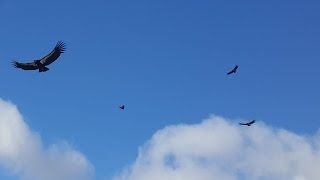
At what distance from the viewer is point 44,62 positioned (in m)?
44.7

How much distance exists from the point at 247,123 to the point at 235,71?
8.05 meters

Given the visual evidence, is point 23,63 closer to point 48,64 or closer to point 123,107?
point 48,64

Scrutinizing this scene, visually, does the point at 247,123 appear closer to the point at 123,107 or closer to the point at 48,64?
the point at 123,107

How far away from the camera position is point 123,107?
67.2 metres

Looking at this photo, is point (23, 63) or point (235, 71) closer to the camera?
point (23, 63)

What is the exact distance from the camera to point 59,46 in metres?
44.0

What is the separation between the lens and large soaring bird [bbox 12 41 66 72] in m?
44.1

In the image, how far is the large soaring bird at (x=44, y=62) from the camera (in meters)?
44.1

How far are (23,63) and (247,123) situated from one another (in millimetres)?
26132

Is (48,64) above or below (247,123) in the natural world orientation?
below

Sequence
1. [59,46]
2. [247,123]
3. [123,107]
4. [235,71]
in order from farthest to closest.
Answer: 1. [123,107]
2. [247,123]
3. [235,71]
4. [59,46]

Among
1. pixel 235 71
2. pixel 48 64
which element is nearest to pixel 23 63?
pixel 48 64

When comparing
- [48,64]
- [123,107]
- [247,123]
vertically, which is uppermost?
[123,107]

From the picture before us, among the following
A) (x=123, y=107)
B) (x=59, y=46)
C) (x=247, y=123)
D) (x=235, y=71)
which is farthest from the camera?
(x=123, y=107)
